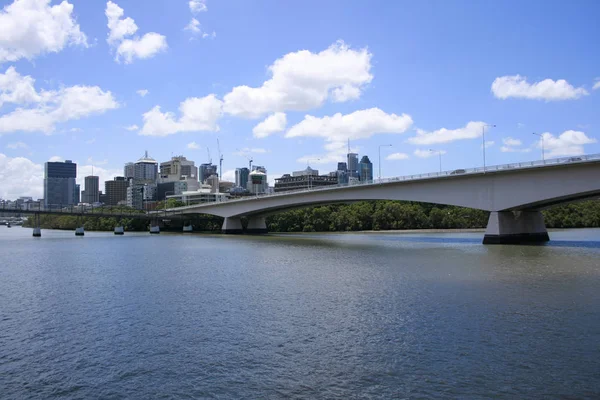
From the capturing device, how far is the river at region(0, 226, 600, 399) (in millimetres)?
12664

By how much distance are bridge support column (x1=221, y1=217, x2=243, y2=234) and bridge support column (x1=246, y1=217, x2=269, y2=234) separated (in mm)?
2022

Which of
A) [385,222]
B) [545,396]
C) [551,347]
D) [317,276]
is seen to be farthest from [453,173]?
[385,222]

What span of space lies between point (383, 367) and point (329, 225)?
359 feet

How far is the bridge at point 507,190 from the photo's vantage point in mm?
50094

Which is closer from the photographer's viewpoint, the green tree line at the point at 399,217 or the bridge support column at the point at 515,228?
the bridge support column at the point at 515,228

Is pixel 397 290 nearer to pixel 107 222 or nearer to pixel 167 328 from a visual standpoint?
pixel 167 328

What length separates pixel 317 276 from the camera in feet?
105

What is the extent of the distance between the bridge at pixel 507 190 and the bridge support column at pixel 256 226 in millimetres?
37740

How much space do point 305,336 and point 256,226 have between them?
95.4 m

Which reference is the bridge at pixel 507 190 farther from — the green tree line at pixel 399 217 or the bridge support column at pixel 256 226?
the green tree line at pixel 399 217

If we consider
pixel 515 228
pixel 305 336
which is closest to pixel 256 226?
pixel 515 228

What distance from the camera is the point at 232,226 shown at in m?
110

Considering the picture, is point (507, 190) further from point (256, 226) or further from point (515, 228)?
point (256, 226)

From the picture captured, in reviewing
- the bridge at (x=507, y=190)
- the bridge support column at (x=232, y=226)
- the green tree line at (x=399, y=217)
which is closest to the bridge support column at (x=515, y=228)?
the bridge at (x=507, y=190)
